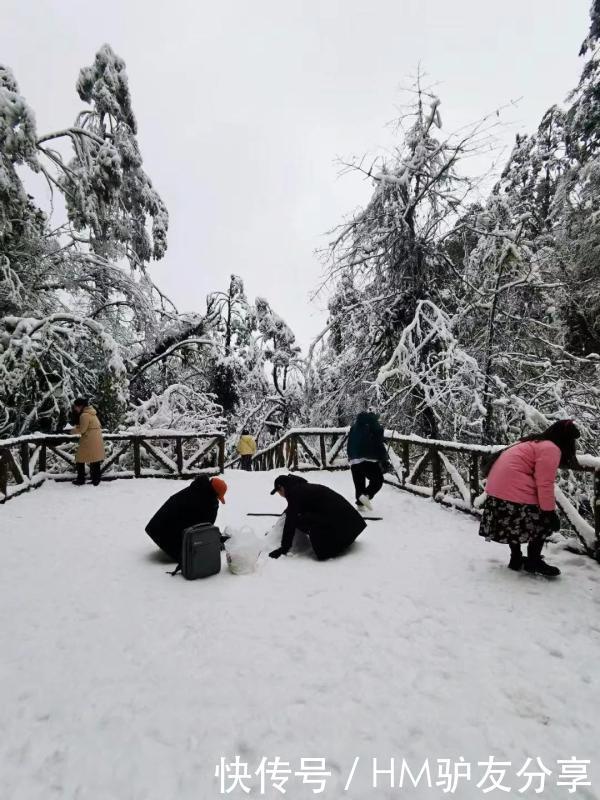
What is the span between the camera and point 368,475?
22.6 ft

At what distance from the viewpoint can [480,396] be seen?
9156 millimetres

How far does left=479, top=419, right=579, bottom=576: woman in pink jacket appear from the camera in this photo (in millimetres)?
3861

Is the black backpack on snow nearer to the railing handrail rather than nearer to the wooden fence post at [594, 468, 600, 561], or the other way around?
the wooden fence post at [594, 468, 600, 561]

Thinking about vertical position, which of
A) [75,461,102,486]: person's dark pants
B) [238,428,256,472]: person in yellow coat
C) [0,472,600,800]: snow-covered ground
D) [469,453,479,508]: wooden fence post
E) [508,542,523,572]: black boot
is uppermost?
[469,453,479,508]: wooden fence post

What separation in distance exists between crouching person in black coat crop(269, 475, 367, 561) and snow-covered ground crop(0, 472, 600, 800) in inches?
7.0

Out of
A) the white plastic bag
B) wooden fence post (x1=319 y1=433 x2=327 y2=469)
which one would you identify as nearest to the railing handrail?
wooden fence post (x1=319 y1=433 x2=327 y2=469)

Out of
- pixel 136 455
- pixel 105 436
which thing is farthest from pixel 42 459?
pixel 136 455

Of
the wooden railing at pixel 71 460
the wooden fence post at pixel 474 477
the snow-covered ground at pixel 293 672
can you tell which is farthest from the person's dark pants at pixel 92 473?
the wooden fence post at pixel 474 477

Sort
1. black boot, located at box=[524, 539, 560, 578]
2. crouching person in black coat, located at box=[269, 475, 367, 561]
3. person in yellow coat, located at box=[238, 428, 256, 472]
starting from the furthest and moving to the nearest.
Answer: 1. person in yellow coat, located at box=[238, 428, 256, 472]
2. crouching person in black coat, located at box=[269, 475, 367, 561]
3. black boot, located at box=[524, 539, 560, 578]

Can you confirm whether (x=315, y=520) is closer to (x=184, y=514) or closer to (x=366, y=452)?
(x=184, y=514)

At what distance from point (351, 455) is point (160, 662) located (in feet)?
14.5

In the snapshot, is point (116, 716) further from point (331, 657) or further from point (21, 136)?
point (21, 136)

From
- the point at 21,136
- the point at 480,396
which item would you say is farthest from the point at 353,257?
the point at 21,136

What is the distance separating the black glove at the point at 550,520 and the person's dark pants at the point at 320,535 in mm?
1977
